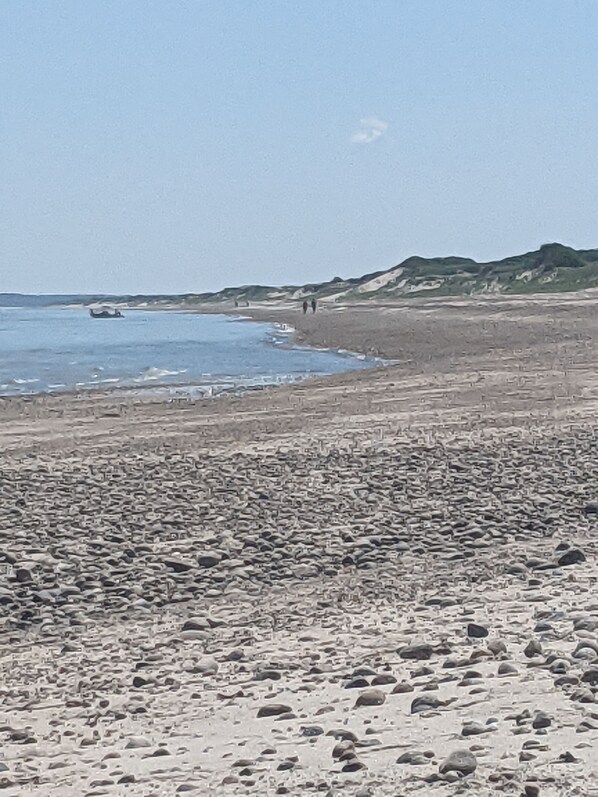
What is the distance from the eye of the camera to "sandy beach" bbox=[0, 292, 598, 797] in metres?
5.69

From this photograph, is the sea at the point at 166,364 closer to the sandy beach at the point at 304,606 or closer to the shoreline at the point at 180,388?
the shoreline at the point at 180,388

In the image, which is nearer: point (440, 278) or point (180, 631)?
point (180, 631)

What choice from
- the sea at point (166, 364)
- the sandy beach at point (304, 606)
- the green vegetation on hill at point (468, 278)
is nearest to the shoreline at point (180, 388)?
the sea at point (166, 364)

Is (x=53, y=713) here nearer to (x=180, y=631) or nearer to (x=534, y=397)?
(x=180, y=631)

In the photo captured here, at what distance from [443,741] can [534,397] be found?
56.8 ft

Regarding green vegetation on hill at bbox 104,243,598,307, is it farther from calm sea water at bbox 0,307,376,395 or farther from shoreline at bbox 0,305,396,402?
shoreline at bbox 0,305,396,402

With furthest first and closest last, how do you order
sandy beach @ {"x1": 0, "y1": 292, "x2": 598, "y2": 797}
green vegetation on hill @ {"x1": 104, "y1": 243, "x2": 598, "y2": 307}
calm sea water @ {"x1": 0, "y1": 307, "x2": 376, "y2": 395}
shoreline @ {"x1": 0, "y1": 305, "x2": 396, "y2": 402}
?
green vegetation on hill @ {"x1": 104, "y1": 243, "x2": 598, "y2": 307} → calm sea water @ {"x1": 0, "y1": 307, "x2": 376, "y2": 395} → shoreline @ {"x1": 0, "y1": 305, "x2": 396, "y2": 402} → sandy beach @ {"x1": 0, "y1": 292, "x2": 598, "y2": 797}

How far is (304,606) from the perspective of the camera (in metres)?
9.39

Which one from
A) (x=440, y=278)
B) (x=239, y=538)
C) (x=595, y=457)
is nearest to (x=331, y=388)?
(x=595, y=457)

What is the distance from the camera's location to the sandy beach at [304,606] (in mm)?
5688

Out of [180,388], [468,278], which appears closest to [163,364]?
[180,388]

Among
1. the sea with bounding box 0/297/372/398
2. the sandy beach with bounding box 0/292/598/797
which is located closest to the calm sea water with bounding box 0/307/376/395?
the sea with bounding box 0/297/372/398

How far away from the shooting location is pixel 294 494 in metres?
13.4

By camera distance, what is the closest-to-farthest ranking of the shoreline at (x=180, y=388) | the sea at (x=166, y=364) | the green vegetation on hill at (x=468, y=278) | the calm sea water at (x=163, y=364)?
the shoreline at (x=180, y=388) → the sea at (x=166, y=364) → the calm sea water at (x=163, y=364) → the green vegetation on hill at (x=468, y=278)
